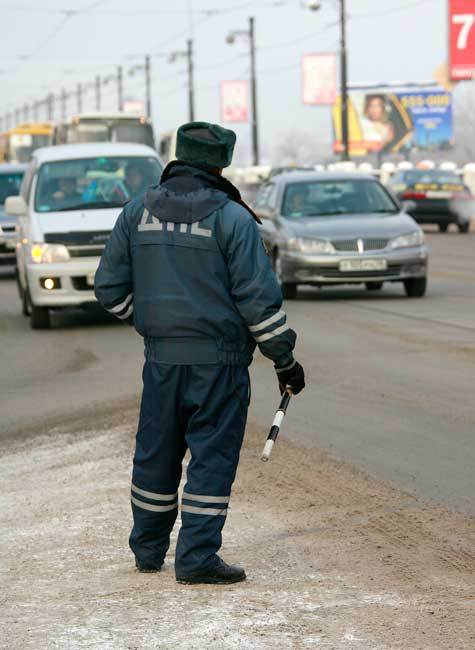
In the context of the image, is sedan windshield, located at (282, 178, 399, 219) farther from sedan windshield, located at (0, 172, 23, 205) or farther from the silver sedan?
sedan windshield, located at (0, 172, 23, 205)

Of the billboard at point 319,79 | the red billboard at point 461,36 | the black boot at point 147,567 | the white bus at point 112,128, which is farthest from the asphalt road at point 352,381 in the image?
the billboard at point 319,79

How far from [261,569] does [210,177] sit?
4.80 ft

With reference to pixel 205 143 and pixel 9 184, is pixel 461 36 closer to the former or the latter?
pixel 9 184

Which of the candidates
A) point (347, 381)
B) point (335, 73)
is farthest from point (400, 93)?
point (347, 381)

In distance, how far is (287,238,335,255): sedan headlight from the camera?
18.0m

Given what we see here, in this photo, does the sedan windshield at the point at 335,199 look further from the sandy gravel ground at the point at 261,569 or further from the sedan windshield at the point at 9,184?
the sandy gravel ground at the point at 261,569

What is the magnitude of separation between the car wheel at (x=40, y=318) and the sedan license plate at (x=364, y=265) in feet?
12.7

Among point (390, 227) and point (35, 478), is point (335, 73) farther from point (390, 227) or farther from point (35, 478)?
point (35, 478)

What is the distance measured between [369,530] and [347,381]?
15.7 feet

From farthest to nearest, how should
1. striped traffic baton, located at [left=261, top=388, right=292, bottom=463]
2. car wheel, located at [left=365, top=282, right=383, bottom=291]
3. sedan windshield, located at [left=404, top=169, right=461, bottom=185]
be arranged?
1. sedan windshield, located at [left=404, top=169, right=461, bottom=185]
2. car wheel, located at [left=365, top=282, right=383, bottom=291]
3. striped traffic baton, located at [left=261, top=388, right=292, bottom=463]

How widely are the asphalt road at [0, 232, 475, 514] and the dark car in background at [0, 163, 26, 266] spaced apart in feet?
22.1

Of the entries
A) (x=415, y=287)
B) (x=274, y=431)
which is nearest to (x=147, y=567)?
(x=274, y=431)

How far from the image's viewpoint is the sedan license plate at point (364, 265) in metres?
17.8

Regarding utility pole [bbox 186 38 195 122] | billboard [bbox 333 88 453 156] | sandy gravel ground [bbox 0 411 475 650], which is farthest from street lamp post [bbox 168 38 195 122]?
sandy gravel ground [bbox 0 411 475 650]
